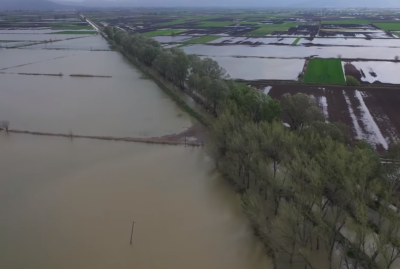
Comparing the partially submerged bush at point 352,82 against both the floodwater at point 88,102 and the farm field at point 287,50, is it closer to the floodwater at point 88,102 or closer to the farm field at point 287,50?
the farm field at point 287,50

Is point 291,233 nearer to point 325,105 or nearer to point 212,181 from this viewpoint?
point 212,181

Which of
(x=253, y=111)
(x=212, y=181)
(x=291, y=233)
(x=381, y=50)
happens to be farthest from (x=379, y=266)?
(x=381, y=50)

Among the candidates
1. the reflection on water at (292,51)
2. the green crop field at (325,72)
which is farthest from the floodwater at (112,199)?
the reflection on water at (292,51)

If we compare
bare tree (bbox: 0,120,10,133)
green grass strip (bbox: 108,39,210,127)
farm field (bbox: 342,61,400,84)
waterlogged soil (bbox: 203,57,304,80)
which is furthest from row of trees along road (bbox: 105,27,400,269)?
farm field (bbox: 342,61,400,84)

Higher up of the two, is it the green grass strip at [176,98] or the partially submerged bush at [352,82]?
the partially submerged bush at [352,82]

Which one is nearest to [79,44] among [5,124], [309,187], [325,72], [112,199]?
[5,124]

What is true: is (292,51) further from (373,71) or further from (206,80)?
(206,80)
